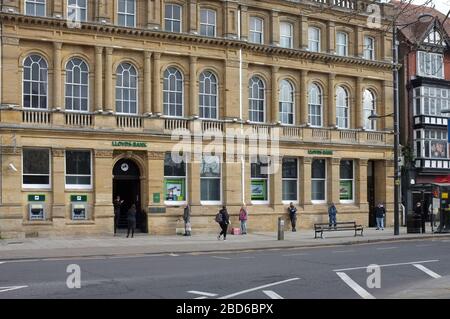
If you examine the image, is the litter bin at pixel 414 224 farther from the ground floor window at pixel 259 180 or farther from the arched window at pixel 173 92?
the arched window at pixel 173 92

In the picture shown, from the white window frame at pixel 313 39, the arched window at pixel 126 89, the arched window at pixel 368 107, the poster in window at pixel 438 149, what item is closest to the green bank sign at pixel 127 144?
the arched window at pixel 126 89

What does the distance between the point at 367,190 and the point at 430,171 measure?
8743 mm

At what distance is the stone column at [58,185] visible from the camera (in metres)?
32.4

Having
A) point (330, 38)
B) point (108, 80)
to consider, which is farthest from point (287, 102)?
point (108, 80)

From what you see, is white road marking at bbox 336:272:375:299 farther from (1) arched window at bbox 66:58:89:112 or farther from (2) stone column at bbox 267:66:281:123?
(2) stone column at bbox 267:66:281:123

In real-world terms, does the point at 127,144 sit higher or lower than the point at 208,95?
lower

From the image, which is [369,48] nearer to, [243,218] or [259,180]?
[259,180]

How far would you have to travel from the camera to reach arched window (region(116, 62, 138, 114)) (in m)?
35.0

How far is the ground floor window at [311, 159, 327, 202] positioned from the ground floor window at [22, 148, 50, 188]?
16410 mm

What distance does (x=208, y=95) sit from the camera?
3769cm

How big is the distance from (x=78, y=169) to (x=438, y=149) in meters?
29.4

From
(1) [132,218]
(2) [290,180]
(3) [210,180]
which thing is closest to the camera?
(1) [132,218]

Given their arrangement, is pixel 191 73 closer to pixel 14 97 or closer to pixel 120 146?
pixel 120 146

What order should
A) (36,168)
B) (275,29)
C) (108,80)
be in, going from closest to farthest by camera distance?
(36,168)
(108,80)
(275,29)
